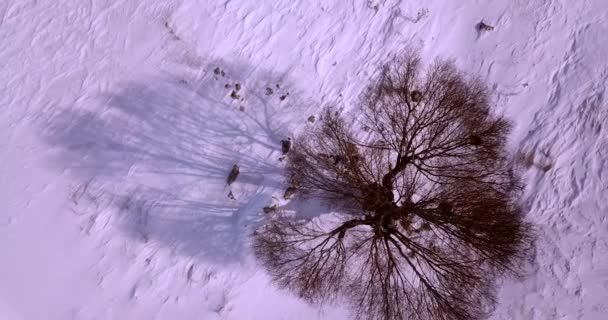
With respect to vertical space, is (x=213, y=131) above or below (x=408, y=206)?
below

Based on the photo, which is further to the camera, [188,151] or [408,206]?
[188,151]

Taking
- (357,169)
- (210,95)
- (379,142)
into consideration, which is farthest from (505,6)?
(210,95)

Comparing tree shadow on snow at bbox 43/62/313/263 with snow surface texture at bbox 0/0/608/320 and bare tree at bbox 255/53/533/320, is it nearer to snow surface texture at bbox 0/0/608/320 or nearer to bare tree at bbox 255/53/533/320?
snow surface texture at bbox 0/0/608/320

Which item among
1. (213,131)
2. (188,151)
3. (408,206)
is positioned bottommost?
(188,151)

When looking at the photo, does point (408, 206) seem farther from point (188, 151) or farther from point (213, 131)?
point (188, 151)

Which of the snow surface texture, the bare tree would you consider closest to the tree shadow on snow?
the snow surface texture

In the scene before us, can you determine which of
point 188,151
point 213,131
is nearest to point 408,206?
point 213,131

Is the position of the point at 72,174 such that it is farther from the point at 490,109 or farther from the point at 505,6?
the point at 505,6

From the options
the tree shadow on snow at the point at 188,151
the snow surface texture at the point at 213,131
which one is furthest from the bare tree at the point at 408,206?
the tree shadow on snow at the point at 188,151
